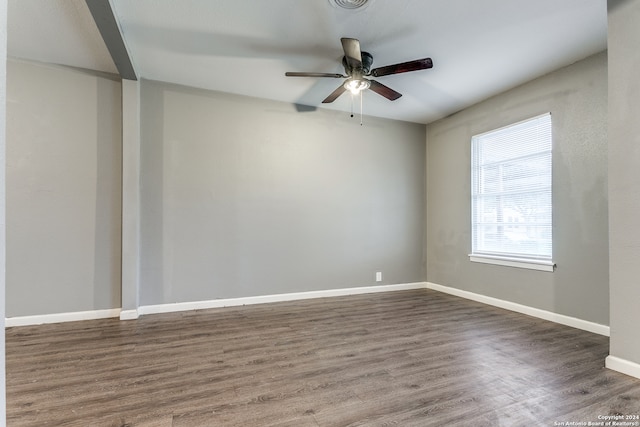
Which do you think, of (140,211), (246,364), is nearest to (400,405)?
(246,364)

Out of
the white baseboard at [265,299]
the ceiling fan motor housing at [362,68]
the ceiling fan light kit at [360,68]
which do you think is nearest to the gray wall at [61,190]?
the white baseboard at [265,299]

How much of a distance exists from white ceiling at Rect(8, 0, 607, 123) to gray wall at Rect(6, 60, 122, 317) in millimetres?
316

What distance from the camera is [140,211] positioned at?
11.1 feet

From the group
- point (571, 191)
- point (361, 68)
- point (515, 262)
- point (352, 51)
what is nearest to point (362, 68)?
point (361, 68)

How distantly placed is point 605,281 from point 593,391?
1424 millimetres

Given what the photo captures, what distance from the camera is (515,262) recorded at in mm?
3549

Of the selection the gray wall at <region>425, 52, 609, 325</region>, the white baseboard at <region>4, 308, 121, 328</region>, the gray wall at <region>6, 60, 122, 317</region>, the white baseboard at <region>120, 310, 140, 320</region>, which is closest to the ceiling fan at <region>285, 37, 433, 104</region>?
the gray wall at <region>425, 52, 609, 325</region>

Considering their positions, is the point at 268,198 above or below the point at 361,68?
below

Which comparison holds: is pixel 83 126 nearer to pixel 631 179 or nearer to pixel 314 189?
pixel 314 189

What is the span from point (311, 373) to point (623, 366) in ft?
6.91

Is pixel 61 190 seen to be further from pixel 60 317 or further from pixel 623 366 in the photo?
pixel 623 366

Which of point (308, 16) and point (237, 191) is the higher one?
point (308, 16)

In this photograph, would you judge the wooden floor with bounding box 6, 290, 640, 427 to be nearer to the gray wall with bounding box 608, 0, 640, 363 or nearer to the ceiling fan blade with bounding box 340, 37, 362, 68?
the gray wall with bounding box 608, 0, 640, 363

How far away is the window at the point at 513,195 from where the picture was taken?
330 cm
